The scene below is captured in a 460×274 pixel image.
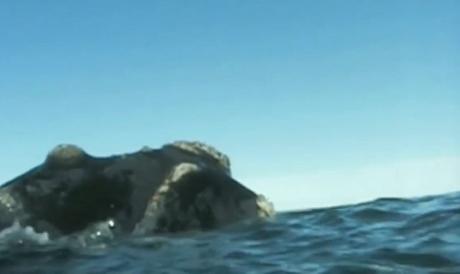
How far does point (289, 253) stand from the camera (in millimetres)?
9797

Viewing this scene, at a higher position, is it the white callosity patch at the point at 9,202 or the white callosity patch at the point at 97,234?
the white callosity patch at the point at 9,202

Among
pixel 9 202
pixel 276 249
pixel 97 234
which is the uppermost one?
pixel 9 202

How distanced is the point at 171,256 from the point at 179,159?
10.2ft

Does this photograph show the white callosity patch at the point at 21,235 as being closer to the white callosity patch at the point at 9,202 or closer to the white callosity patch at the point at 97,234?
the white callosity patch at the point at 9,202

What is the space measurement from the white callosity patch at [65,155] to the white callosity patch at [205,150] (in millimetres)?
1680

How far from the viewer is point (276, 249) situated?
10.1 m

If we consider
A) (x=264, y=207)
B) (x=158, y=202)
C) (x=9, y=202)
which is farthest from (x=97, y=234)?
(x=264, y=207)

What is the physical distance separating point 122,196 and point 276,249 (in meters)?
2.88

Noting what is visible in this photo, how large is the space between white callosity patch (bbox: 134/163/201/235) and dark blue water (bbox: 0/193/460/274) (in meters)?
0.45

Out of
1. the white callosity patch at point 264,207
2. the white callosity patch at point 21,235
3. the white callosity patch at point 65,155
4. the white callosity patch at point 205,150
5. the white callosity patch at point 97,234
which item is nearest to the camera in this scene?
the white callosity patch at point 97,234

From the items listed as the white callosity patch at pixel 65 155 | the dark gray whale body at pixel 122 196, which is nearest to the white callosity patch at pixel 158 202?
the dark gray whale body at pixel 122 196

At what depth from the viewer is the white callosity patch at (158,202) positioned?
454 inches

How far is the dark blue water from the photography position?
8.77m

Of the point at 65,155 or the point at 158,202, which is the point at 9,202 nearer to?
the point at 65,155
